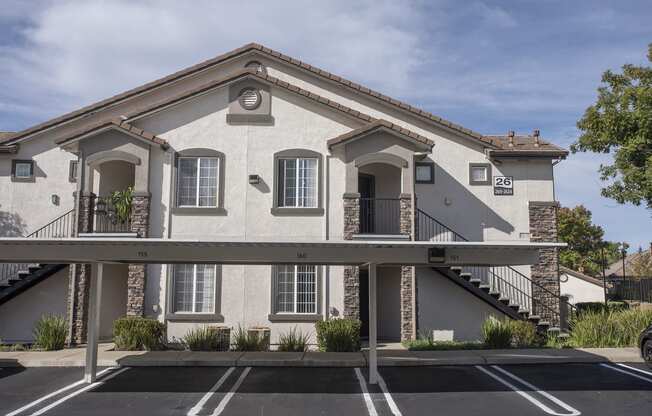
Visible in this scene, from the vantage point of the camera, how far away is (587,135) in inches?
759

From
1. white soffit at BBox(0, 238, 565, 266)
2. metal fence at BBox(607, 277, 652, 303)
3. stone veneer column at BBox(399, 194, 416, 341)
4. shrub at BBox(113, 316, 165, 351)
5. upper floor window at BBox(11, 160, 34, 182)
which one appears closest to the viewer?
white soffit at BBox(0, 238, 565, 266)

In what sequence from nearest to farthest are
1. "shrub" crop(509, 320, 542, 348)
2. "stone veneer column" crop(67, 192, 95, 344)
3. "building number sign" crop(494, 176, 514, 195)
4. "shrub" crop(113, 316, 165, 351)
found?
"shrub" crop(113, 316, 165, 351), "shrub" crop(509, 320, 542, 348), "stone veneer column" crop(67, 192, 95, 344), "building number sign" crop(494, 176, 514, 195)

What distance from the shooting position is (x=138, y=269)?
1814 cm

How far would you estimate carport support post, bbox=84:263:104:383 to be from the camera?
12.0 metres

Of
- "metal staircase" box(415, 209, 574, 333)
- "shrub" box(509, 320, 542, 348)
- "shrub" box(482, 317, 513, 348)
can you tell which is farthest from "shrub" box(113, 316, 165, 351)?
"shrub" box(509, 320, 542, 348)

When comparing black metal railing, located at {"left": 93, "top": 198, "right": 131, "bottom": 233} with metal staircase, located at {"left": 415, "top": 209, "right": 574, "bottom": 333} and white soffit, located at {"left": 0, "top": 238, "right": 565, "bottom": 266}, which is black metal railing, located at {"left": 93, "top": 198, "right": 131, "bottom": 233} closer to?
white soffit, located at {"left": 0, "top": 238, "right": 565, "bottom": 266}

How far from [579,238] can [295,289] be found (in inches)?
1329

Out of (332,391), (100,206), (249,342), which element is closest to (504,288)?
(249,342)

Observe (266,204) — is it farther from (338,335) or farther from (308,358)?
(308,358)

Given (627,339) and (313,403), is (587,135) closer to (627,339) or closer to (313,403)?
(627,339)

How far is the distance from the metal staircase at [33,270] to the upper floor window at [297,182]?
22.3 ft

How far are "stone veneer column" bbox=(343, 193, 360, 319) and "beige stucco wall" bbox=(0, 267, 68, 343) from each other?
359 inches

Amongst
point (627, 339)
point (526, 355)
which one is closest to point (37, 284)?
point (526, 355)

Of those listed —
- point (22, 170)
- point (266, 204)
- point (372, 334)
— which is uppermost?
point (22, 170)
